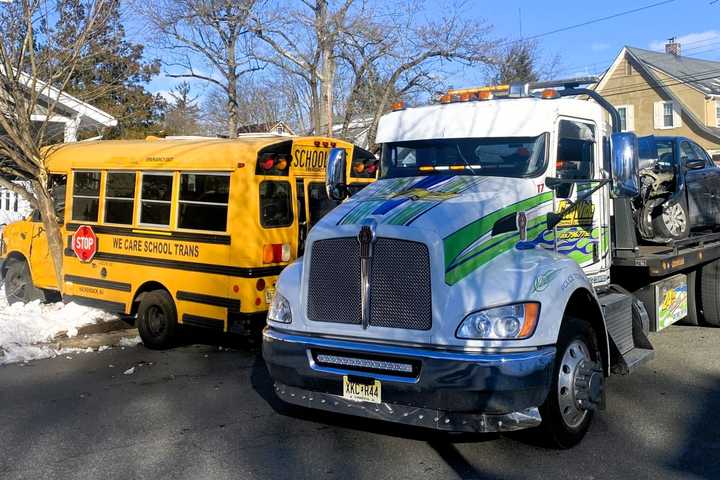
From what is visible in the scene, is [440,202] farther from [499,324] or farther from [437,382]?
[437,382]

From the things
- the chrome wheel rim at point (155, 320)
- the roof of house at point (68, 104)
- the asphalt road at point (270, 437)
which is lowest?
the asphalt road at point (270, 437)

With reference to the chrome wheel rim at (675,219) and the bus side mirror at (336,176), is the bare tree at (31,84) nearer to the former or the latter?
the bus side mirror at (336,176)

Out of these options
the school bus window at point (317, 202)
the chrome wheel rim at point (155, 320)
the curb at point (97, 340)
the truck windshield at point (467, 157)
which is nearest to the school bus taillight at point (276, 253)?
the school bus window at point (317, 202)

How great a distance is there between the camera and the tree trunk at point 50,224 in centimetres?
1083

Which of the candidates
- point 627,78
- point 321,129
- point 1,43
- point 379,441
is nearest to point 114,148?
point 1,43

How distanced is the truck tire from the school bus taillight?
215 inches

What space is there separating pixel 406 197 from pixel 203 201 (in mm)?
3649

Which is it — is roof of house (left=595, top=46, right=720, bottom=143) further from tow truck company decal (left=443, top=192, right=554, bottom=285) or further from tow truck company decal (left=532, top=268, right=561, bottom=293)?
tow truck company decal (left=532, top=268, right=561, bottom=293)

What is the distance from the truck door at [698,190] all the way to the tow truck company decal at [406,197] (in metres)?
4.52

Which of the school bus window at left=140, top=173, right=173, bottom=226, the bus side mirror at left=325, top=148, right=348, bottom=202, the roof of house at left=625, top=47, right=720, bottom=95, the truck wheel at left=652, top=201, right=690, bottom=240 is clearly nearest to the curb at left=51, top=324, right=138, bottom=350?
the school bus window at left=140, top=173, right=173, bottom=226

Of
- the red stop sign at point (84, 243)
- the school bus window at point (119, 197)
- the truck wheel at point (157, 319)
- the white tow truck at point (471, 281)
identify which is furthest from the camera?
the red stop sign at point (84, 243)

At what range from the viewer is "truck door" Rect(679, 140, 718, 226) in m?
9.76

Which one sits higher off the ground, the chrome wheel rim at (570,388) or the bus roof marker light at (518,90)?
the bus roof marker light at (518,90)

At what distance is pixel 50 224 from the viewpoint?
10969mm
